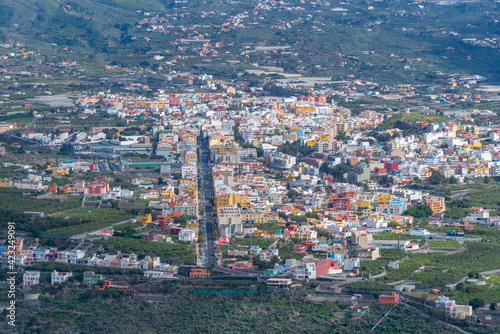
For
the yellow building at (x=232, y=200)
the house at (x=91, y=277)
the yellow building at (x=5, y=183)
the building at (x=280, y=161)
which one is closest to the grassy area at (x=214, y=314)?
the house at (x=91, y=277)

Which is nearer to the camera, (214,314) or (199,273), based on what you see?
(214,314)

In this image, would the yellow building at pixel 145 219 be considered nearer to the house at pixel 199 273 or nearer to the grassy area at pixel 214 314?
the house at pixel 199 273

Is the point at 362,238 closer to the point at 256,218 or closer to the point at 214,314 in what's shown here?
the point at 256,218

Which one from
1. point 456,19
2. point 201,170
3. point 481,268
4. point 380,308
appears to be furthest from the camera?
point 456,19

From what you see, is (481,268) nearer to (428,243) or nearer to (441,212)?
(428,243)

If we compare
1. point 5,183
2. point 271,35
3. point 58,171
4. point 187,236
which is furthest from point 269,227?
point 271,35

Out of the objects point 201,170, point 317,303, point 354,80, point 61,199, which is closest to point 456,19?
point 354,80
